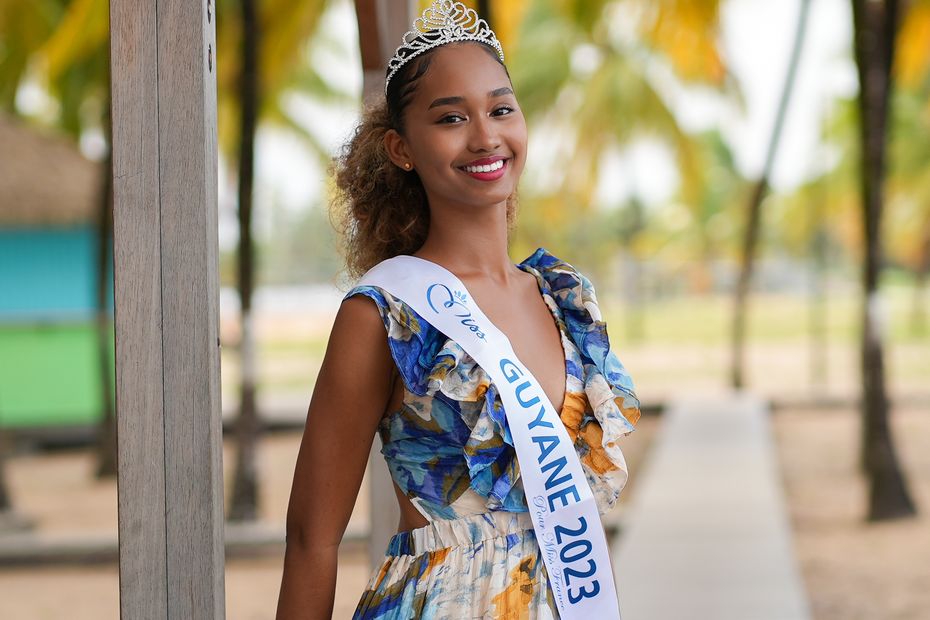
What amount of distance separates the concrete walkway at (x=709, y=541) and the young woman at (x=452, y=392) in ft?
8.62

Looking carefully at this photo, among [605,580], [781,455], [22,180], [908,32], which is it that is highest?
[908,32]

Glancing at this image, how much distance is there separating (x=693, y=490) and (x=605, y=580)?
5.43 m

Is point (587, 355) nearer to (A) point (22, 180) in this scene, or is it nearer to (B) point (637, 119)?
(A) point (22, 180)

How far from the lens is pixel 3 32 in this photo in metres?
10.8

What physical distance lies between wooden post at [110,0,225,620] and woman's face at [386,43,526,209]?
0.96ft

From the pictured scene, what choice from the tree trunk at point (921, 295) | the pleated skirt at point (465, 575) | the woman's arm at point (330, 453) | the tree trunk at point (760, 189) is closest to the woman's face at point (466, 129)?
the woman's arm at point (330, 453)

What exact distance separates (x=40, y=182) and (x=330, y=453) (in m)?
12.4

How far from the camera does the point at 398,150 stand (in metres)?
1.60

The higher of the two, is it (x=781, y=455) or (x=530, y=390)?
(x=530, y=390)

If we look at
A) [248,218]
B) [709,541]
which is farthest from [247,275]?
[709,541]

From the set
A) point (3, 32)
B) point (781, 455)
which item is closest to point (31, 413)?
point (3, 32)

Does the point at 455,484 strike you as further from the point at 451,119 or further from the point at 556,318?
the point at 451,119

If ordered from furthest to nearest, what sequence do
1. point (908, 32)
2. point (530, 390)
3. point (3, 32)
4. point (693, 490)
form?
point (3, 32)
point (908, 32)
point (693, 490)
point (530, 390)

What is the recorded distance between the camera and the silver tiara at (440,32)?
5.12 ft
